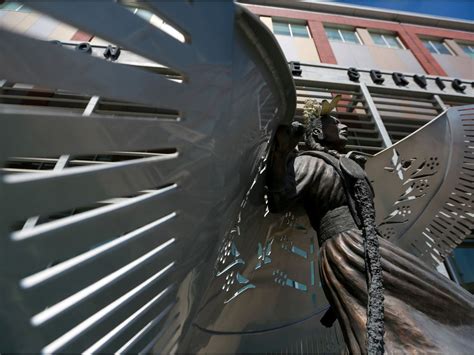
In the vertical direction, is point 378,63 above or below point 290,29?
below

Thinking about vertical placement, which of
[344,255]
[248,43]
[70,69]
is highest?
[248,43]

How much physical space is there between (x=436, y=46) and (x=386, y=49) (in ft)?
8.21

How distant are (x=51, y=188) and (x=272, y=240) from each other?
1.77 meters

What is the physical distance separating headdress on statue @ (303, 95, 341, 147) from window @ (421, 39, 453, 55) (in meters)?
8.65

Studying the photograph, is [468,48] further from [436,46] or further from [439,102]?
[439,102]

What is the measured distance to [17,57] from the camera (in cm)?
53

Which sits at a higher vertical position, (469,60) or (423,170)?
(469,60)

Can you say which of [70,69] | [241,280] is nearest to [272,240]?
[241,280]

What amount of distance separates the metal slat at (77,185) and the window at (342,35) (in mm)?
8329

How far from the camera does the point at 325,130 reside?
6.72 ft

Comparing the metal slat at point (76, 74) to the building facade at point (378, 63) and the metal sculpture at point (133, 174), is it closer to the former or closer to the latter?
the metal sculpture at point (133, 174)

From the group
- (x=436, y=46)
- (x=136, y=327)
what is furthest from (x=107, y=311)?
(x=436, y=46)

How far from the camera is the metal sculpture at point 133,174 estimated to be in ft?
1.84

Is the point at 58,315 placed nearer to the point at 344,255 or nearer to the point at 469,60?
the point at 344,255
